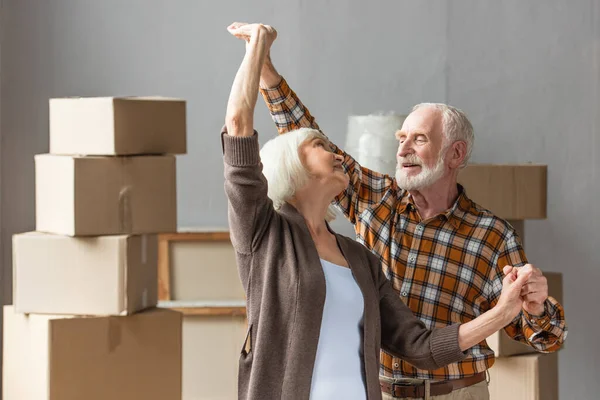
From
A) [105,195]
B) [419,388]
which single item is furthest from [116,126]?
[419,388]

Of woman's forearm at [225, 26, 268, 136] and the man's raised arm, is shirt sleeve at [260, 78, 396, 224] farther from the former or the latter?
woman's forearm at [225, 26, 268, 136]

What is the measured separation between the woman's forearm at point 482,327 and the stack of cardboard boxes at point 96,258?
4.65 ft

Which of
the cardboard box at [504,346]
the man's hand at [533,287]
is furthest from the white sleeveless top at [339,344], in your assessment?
the cardboard box at [504,346]

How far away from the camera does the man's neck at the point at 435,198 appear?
2252mm

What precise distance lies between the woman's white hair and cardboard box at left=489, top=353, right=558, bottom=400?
6.06 ft

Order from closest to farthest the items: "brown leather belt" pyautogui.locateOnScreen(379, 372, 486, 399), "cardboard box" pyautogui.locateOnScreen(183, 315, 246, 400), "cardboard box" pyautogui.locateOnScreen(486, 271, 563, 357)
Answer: "brown leather belt" pyautogui.locateOnScreen(379, 372, 486, 399), "cardboard box" pyautogui.locateOnScreen(486, 271, 563, 357), "cardboard box" pyautogui.locateOnScreen(183, 315, 246, 400)

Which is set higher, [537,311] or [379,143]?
[379,143]

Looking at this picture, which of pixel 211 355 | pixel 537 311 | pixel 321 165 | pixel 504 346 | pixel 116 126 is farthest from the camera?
pixel 211 355

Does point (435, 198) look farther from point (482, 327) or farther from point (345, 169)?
point (482, 327)

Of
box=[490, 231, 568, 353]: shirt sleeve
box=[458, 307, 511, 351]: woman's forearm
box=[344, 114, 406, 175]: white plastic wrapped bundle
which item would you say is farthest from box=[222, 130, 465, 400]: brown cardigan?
box=[344, 114, 406, 175]: white plastic wrapped bundle

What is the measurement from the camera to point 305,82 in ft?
13.4

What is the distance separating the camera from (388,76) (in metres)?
4.12

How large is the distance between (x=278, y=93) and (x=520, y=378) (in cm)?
175

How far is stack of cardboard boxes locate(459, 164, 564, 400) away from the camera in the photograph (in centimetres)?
338
